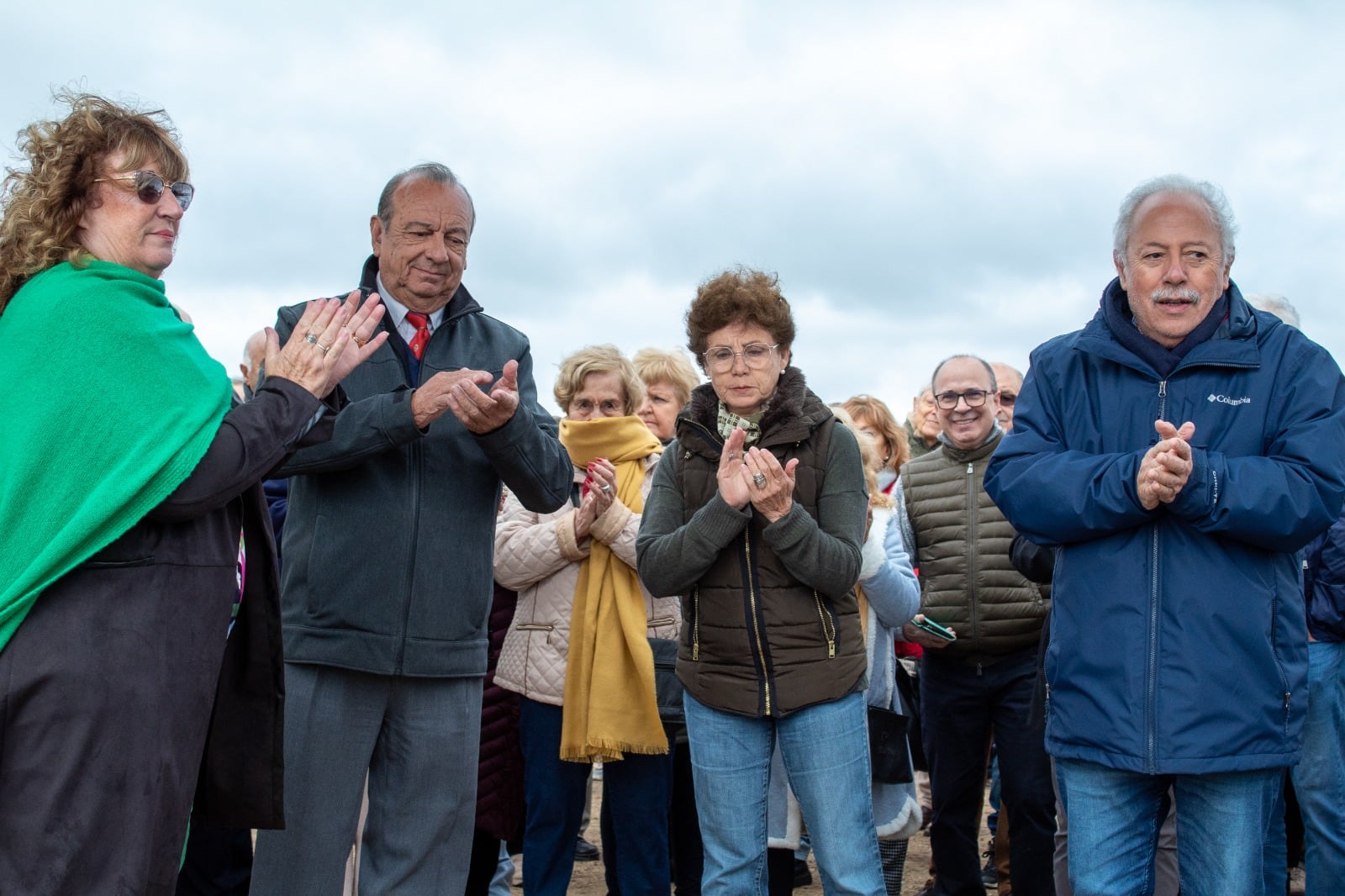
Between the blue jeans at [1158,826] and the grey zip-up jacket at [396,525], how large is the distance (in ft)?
5.61

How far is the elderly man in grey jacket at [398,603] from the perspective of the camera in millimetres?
3357

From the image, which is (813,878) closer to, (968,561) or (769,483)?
(968,561)

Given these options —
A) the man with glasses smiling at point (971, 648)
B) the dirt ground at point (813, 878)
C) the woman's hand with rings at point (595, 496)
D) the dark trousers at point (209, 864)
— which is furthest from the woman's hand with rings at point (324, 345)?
the dirt ground at point (813, 878)

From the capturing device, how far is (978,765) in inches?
202

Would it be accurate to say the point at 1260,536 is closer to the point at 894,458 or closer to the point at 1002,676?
the point at 1002,676

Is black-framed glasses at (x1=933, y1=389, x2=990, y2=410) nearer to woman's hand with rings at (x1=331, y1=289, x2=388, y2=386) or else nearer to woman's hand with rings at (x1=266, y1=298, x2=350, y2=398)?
woman's hand with rings at (x1=331, y1=289, x2=388, y2=386)

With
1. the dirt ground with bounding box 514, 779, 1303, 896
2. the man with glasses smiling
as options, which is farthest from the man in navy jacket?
the dirt ground with bounding box 514, 779, 1303, 896

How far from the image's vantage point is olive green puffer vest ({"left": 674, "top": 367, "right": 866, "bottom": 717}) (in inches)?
144

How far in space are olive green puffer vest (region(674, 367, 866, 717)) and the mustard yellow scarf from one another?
0.66 meters

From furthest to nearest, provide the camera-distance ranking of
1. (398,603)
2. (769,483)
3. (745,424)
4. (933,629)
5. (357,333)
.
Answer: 1. (933,629)
2. (745,424)
3. (769,483)
4. (398,603)
5. (357,333)

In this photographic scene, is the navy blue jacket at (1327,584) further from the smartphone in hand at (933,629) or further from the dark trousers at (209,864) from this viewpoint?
the dark trousers at (209,864)

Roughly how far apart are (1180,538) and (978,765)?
2.35 metres

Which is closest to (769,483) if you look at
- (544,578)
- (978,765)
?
(544,578)

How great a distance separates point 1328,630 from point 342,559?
3.61 m
